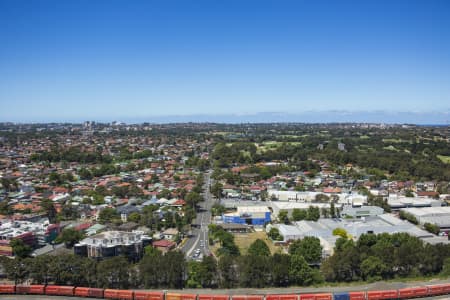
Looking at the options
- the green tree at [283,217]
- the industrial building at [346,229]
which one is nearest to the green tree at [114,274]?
the industrial building at [346,229]

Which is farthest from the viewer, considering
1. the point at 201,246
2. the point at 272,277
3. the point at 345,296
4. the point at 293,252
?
the point at 201,246

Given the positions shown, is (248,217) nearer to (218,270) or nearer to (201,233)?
(201,233)

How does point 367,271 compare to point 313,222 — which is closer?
point 367,271

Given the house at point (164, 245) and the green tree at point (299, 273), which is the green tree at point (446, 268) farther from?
the house at point (164, 245)

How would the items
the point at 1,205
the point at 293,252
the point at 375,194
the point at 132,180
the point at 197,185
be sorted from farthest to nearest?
the point at 132,180 → the point at 197,185 → the point at 375,194 → the point at 1,205 → the point at 293,252

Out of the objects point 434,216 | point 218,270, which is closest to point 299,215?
point 434,216

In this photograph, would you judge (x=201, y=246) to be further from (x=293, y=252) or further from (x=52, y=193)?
(x=52, y=193)

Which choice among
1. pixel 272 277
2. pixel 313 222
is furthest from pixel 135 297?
pixel 313 222
